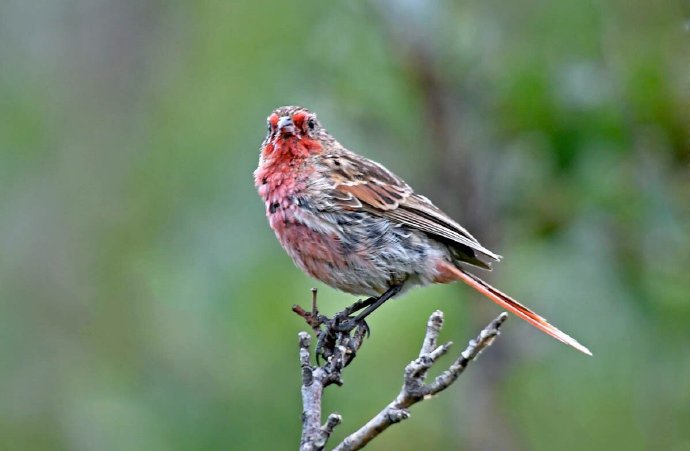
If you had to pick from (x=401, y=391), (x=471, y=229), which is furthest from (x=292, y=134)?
(x=401, y=391)

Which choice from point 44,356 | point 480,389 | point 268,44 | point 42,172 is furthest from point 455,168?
point 42,172

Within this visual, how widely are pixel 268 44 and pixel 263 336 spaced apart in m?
3.09

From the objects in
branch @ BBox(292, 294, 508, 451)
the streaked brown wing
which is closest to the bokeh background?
the streaked brown wing

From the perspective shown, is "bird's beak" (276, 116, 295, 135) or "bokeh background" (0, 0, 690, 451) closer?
"bird's beak" (276, 116, 295, 135)

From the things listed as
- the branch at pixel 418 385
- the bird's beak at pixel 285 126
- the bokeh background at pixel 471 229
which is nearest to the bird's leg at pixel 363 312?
the bokeh background at pixel 471 229

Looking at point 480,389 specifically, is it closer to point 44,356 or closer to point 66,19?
point 44,356

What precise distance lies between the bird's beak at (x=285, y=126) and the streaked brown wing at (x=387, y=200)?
0.79ft

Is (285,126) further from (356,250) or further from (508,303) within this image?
(508,303)

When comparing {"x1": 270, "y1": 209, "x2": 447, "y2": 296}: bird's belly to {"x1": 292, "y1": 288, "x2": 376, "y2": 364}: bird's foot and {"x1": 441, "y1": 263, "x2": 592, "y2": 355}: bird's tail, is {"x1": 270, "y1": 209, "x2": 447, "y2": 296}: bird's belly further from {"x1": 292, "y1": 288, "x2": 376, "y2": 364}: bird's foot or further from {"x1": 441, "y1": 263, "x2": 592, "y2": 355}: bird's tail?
{"x1": 292, "y1": 288, "x2": 376, "y2": 364}: bird's foot

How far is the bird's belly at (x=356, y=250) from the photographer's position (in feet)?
20.8

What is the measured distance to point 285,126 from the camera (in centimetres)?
694

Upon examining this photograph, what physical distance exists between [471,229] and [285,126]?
5.19ft

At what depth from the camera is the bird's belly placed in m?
6.35

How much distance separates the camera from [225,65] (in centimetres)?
1058
